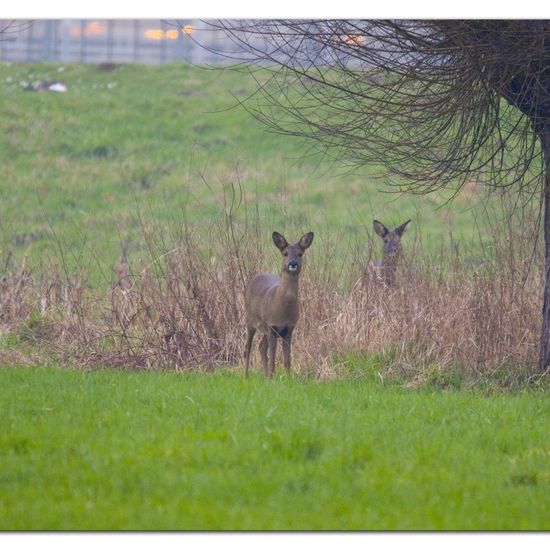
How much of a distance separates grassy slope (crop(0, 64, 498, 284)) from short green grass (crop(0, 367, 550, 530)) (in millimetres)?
13216

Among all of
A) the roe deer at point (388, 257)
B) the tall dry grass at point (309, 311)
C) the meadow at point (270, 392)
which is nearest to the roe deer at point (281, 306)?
the meadow at point (270, 392)

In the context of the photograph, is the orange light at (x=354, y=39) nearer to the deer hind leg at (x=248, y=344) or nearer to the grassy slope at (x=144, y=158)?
the deer hind leg at (x=248, y=344)

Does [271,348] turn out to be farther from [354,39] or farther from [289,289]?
[354,39]

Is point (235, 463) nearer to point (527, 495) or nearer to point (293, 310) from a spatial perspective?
point (527, 495)

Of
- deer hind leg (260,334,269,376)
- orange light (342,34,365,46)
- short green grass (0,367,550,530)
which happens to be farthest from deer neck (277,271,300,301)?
orange light (342,34,365,46)

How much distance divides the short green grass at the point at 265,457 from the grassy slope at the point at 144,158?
43.4 feet

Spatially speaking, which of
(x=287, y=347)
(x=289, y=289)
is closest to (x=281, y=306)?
(x=289, y=289)

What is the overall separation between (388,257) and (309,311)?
157cm

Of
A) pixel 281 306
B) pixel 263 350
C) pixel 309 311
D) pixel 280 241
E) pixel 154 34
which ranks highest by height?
pixel 154 34

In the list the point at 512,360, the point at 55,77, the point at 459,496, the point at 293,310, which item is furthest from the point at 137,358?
the point at 55,77

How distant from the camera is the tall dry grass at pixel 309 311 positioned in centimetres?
1121

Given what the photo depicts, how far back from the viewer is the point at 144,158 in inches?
1168

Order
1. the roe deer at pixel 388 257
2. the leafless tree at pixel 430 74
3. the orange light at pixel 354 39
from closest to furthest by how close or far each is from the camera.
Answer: the leafless tree at pixel 430 74
the orange light at pixel 354 39
the roe deer at pixel 388 257

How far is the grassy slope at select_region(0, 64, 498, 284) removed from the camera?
2491 cm
